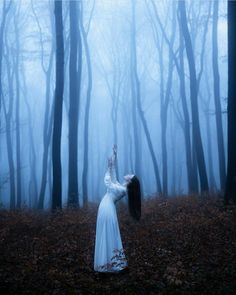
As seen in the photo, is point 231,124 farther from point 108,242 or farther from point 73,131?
point 73,131

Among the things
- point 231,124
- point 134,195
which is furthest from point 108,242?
point 231,124

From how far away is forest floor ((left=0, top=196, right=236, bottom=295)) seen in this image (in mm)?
6758

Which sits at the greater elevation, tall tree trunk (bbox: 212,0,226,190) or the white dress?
tall tree trunk (bbox: 212,0,226,190)

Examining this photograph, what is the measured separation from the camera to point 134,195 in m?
8.00

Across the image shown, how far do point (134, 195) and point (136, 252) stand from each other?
177cm

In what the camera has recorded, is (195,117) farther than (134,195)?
Yes

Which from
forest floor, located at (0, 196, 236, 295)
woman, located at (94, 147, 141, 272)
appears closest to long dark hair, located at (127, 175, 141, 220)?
woman, located at (94, 147, 141, 272)

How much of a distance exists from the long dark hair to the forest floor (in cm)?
121

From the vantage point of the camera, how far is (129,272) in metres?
7.58

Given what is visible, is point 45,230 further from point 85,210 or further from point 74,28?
point 74,28

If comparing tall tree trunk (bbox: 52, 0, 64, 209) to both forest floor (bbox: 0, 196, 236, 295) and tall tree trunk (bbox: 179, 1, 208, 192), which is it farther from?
tall tree trunk (bbox: 179, 1, 208, 192)

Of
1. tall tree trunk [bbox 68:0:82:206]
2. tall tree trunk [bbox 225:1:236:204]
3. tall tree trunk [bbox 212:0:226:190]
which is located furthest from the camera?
tall tree trunk [bbox 212:0:226:190]

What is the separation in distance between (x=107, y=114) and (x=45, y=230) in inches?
1757

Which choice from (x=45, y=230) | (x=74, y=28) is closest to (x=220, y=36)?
(x=74, y=28)
